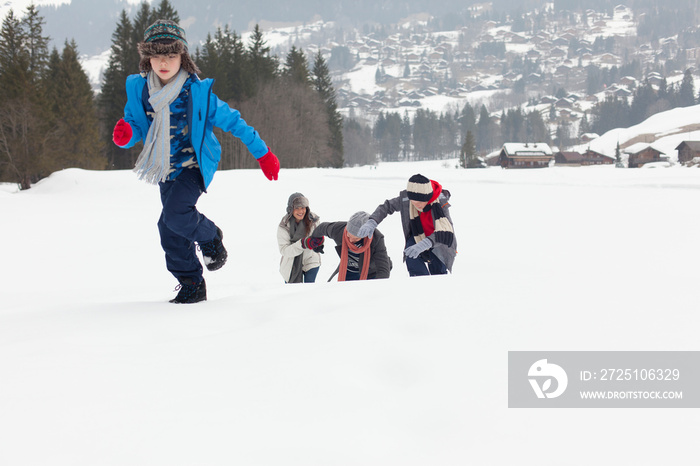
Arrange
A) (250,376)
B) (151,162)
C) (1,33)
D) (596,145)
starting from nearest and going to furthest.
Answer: (250,376) < (151,162) < (1,33) < (596,145)

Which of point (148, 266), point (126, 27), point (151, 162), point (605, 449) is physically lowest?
point (148, 266)

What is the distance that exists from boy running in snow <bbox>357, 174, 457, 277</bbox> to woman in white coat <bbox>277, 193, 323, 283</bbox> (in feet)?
3.61

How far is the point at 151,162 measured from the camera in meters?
3.50

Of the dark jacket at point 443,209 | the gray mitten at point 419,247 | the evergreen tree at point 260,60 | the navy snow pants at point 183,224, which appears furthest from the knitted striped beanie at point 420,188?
the evergreen tree at point 260,60

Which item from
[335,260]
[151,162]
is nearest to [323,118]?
[335,260]

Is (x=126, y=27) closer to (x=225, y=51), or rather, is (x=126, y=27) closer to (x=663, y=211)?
(x=225, y=51)

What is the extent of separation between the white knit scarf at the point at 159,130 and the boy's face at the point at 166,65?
0.04m

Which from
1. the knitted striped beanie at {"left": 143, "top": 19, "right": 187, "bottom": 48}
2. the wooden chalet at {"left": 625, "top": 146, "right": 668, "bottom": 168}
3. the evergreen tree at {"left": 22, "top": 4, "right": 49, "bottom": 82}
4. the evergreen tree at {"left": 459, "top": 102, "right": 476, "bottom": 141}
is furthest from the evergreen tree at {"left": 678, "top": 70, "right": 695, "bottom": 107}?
the knitted striped beanie at {"left": 143, "top": 19, "right": 187, "bottom": 48}

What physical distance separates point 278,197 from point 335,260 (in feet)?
33.6

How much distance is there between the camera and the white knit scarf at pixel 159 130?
343 cm

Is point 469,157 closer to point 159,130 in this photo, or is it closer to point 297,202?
point 297,202

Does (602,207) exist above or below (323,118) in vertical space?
below

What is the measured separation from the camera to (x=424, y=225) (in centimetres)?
506

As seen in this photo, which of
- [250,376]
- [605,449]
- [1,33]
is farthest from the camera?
[1,33]
